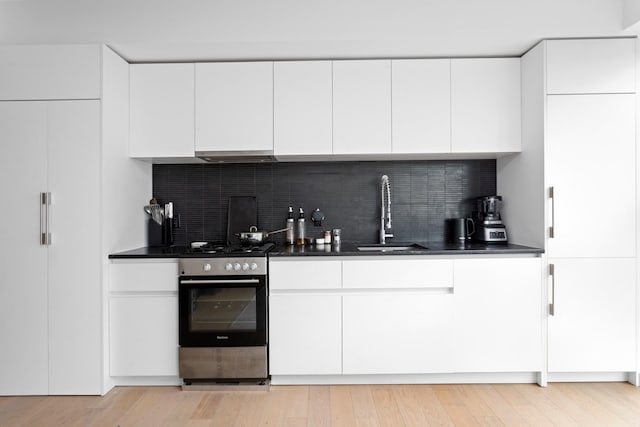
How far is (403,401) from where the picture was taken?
8.87 ft

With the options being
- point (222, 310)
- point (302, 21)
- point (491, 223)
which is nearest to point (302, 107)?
point (302, 21)

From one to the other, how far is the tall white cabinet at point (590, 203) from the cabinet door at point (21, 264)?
3297 mm

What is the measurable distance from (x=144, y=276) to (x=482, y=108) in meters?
2.63

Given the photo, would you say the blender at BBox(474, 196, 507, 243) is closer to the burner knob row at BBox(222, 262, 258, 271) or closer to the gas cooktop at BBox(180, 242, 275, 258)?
the gas cooktop at BBox(180, 242, 275, 258)

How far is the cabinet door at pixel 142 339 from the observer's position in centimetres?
291

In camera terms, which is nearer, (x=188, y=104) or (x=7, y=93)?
(x=7, y=93)

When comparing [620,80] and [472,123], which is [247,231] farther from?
[620,80]

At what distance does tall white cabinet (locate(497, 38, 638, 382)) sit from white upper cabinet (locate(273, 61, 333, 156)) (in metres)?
1.45

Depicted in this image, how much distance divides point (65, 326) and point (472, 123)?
3.08 m

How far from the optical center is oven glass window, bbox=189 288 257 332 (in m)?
2.90

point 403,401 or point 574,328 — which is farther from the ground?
point 574,328

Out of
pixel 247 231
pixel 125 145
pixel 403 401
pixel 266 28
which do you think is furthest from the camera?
pixel 247 231

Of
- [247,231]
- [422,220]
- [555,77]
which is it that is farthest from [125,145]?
[555,77]

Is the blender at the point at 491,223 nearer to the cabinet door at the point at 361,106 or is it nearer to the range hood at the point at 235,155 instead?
the cabinet door at the point at 361,106
